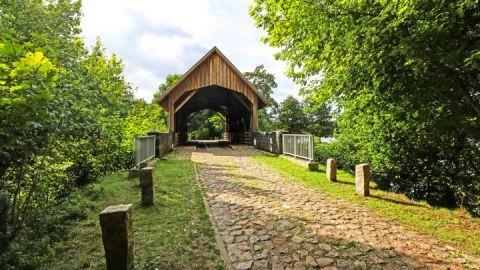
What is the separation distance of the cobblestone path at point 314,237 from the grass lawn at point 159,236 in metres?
0.30

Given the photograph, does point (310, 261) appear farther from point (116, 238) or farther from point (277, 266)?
point (116, 238)

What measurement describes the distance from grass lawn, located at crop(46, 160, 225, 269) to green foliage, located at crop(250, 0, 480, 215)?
163 inches

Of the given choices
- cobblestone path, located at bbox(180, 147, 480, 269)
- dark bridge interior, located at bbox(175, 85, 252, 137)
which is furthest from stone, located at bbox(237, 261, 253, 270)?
dark bridge interior, located at bbox(175, 85, 252, 137)

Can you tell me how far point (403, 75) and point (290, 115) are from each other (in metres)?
43.8

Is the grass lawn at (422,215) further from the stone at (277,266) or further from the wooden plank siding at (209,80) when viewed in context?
the wooden plank siding at (209,80)

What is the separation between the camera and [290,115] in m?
47.8

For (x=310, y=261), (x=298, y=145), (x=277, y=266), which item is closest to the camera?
(x=277, y=266)

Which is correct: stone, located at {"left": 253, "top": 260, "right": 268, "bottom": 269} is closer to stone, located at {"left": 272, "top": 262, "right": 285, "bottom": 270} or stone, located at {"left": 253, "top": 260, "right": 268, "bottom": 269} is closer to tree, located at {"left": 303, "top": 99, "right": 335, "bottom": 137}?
stone, located at {"left": 272, "top": 262, "right": 285, "bottom": 270}

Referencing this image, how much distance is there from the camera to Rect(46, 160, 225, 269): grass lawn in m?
A: 2.78

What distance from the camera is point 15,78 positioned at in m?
2.50

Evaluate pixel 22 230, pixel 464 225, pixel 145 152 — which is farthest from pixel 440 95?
pixel 145 152

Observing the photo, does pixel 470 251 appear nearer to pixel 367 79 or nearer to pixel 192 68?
pixel 367 79

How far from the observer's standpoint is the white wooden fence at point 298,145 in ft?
29.2

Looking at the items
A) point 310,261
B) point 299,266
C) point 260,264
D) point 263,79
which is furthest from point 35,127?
point 263,79
